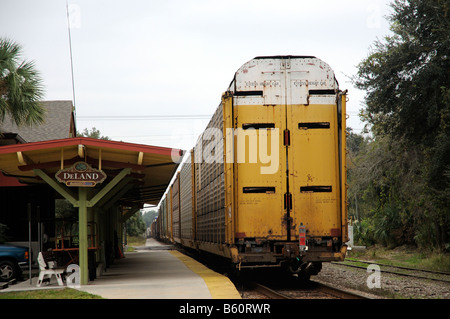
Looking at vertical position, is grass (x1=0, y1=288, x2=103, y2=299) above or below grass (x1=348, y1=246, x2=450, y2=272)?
above

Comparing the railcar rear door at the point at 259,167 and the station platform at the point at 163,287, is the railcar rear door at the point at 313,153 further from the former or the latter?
the station platform at the point at 163,287

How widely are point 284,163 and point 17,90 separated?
1058 centimetres

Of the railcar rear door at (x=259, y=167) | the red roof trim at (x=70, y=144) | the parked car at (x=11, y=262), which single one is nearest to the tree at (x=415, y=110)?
the railcar rear door at (x=259, y=167)

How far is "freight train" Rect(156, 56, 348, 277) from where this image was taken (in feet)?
39.2

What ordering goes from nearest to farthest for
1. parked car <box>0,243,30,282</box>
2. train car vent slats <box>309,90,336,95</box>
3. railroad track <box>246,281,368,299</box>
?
1. railroad track <box>246,281,368,299</box>
2. train car vent slats <box>309,90,336,95</box>
3. parked car <box>0,243,30,282</box>

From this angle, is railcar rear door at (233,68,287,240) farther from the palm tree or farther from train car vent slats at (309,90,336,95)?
the palm tree

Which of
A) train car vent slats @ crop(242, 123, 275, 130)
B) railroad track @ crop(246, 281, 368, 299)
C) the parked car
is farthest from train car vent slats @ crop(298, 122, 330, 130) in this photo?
the parked car

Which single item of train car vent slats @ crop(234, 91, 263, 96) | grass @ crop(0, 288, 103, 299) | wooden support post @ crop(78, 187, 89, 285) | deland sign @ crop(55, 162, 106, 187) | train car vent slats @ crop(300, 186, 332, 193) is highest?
train car vent slats @ crop(234, 91, 263, 96)

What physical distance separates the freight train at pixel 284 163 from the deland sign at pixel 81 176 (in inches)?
124

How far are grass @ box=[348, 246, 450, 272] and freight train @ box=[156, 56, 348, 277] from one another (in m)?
8.08

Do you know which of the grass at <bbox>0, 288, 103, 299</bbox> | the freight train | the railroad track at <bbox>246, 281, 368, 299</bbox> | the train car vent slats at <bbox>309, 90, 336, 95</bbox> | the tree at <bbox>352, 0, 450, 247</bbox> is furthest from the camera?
the tree at <bbox>352, 0, 450, 247</bbox>

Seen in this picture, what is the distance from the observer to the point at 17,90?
18.4m

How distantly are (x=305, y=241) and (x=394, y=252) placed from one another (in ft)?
53.5

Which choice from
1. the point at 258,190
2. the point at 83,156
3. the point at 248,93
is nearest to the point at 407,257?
the point at 258,190
